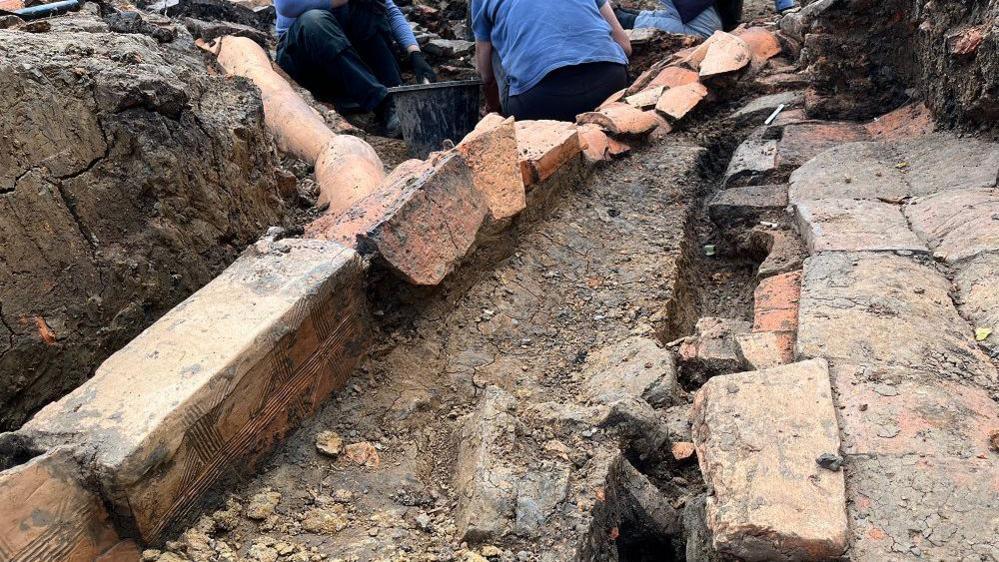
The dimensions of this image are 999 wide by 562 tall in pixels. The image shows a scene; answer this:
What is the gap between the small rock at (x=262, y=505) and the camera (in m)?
1.68

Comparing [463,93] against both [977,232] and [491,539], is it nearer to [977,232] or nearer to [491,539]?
[977,232]

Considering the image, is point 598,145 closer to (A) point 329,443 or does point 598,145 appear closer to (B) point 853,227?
(B) point 853,227

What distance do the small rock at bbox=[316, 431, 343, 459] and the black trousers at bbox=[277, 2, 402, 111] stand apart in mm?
4100

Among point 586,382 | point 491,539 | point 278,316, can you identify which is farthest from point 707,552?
point 278,316

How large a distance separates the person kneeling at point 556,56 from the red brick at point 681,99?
61 centimetres

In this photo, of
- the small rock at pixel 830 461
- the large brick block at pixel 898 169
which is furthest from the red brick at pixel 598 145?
the small rock at pixel 830 461

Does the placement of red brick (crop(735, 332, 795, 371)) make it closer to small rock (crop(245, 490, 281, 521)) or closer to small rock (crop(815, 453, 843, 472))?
small rock (crop(815, 453, 843, 472))

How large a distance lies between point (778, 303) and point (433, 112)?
3.36 metres

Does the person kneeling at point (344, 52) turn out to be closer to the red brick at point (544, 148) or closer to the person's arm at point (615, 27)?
the person's arm at point (615, 27)

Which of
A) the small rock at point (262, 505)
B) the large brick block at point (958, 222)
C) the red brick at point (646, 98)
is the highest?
the small rock at point (262, 505)

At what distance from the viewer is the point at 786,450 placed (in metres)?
1.60

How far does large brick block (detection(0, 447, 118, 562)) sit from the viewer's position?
134 centimetres

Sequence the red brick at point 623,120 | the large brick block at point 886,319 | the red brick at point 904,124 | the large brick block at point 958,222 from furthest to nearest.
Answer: the red brick at point 623,120 → the red brick at point 904,124 → the large brick block at point 958,222 → the large brick block at point 886,319

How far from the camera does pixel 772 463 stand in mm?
1578
